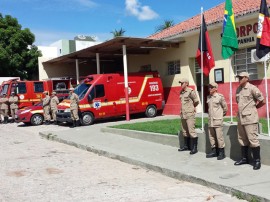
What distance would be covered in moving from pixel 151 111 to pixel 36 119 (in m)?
5.95

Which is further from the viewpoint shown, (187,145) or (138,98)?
(138,98)

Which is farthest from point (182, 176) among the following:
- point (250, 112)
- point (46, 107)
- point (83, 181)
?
point (46, 107)

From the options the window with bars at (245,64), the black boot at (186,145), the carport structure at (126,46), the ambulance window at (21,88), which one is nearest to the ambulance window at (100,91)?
the carport structure at (126,46)

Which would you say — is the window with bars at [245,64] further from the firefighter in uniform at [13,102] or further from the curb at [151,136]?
the firefighter in uniform at [13,102]

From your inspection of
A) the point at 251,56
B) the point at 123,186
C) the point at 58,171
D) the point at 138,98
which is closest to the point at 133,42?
the point at 138,98

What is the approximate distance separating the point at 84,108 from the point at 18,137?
3.50 metres

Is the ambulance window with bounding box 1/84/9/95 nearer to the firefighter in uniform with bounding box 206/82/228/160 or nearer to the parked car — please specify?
the parked car

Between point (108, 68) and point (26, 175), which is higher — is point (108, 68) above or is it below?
above

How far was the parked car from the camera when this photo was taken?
1930cm

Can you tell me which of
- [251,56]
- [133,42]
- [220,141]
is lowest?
[220,141]

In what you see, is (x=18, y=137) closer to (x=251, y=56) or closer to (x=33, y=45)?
(x=251, y=56)

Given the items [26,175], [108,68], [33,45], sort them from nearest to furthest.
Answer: [26,175] < [108,68] < [33,45]

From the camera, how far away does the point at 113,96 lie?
18375 millimetres

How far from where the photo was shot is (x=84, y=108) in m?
17.6
